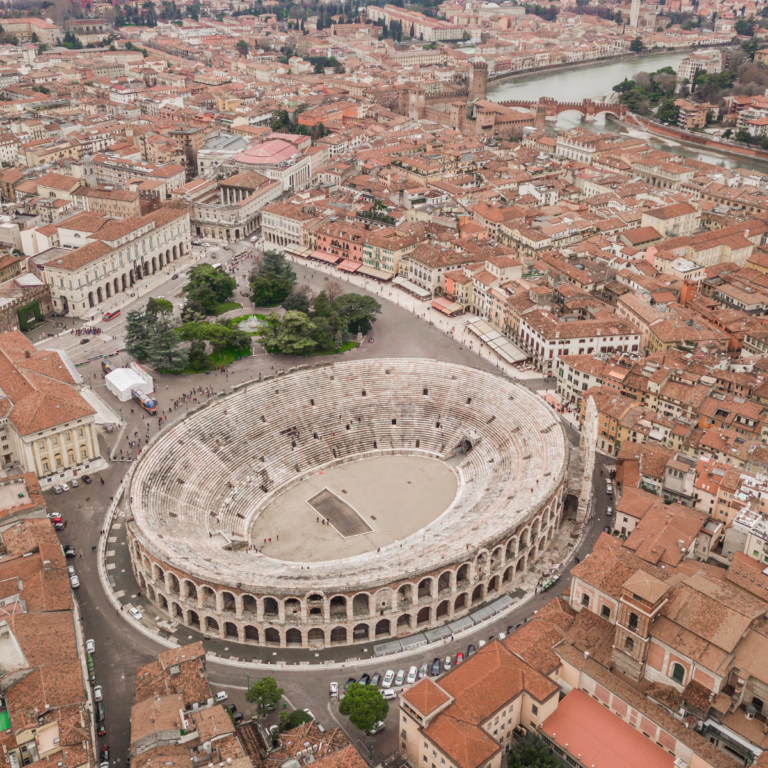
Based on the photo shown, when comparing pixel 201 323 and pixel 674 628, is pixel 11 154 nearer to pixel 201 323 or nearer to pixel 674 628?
pixel 201 323

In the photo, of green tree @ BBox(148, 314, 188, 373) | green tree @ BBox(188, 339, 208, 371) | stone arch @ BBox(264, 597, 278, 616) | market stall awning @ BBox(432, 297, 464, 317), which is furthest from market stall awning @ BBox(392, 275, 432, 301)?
stone arch @ BBox(264, 597, 278, 616)

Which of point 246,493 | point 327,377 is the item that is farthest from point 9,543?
point 327,377

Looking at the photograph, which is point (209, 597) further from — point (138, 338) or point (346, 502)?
point (138, 338)

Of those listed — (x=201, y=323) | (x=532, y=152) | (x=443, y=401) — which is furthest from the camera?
(x=532, y=152)

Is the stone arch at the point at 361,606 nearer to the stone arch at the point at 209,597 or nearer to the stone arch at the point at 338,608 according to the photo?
the stone arch at the point at 338,608

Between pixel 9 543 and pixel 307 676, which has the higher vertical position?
pixel 9 543

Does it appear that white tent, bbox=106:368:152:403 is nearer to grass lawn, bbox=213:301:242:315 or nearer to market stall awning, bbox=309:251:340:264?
grass lawn, bbox=213:301:242:315

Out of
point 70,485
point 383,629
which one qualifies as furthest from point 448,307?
point 383,629
